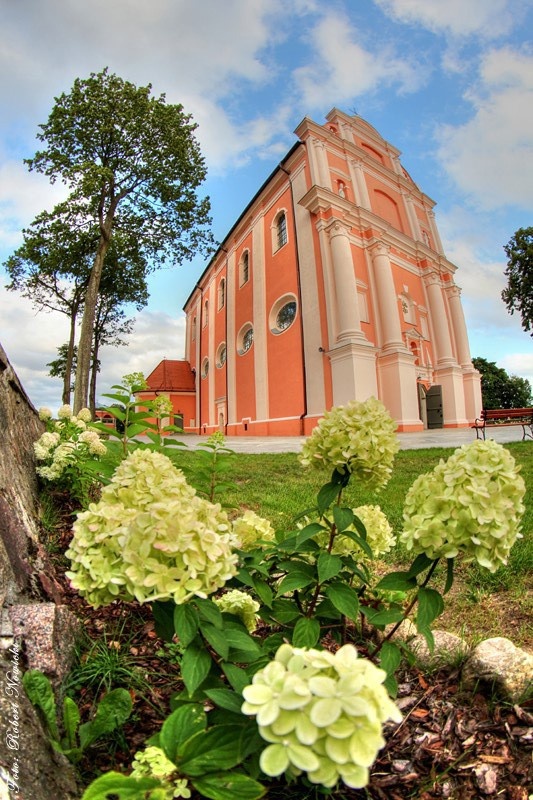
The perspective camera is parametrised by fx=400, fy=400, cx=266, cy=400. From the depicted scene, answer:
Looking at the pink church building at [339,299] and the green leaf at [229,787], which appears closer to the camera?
the green leaf at [229,787]

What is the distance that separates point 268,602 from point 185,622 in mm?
413

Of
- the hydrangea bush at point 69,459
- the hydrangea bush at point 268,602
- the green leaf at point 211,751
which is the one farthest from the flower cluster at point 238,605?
the hydrangea bush at point 69,459

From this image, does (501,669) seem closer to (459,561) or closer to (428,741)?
(428,741)

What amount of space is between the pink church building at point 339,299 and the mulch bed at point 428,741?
1294 cm

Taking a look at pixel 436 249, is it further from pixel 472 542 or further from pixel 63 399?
pixel 472 542

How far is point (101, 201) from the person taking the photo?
41.1ft

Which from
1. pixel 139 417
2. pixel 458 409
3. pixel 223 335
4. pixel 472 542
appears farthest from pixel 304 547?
pixel 223 335

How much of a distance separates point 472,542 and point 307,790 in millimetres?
761

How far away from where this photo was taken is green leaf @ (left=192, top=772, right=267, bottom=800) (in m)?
0.67

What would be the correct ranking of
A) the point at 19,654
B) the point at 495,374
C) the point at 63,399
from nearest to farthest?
the point at 19,654 < the point at 63,399 < the point at 495,374

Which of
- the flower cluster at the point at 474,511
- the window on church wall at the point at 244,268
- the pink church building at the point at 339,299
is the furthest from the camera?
the window on church wall at the point at 244,268

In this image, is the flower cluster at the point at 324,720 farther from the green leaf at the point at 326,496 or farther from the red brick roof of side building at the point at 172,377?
the red brick roof of side building at the point at 172,377

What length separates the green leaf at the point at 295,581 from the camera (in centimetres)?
110

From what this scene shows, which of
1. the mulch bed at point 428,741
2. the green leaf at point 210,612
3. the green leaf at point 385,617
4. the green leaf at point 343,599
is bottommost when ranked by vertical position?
the mulch bed at point 428,741
